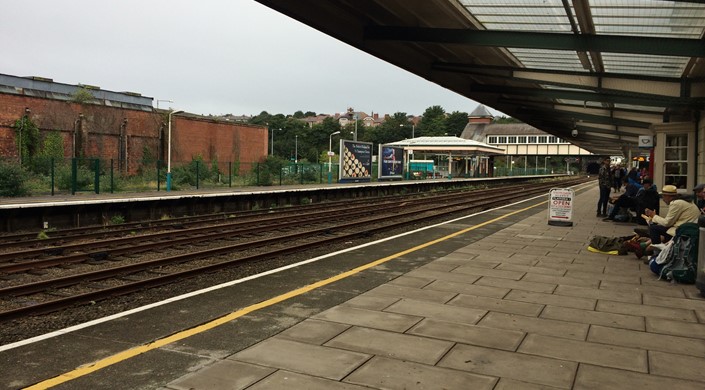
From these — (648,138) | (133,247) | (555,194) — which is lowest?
(133,247)

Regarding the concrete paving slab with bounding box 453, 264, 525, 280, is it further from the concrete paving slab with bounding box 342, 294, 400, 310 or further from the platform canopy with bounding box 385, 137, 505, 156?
the platform canopy with bounding box 385, 137, 505, 156

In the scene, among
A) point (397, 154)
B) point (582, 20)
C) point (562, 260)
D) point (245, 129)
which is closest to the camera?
point (562, 260)

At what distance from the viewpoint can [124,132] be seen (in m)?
44.2

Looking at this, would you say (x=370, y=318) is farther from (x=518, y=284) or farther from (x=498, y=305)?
(x=518, y=284)

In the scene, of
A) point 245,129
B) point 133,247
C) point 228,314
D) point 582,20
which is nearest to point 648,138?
point 582,20

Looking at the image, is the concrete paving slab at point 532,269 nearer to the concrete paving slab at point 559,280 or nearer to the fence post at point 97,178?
the concrete paving slab at point 559,280

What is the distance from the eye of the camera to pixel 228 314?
19.5ft

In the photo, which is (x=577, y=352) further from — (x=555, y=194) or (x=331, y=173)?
(x=331, y=173)

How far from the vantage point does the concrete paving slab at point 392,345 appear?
464 centimetres

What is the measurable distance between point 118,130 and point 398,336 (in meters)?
42.9

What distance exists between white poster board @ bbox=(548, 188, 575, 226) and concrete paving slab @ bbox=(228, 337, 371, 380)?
11725 millimetres

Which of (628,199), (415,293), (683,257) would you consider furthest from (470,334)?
(628,199)

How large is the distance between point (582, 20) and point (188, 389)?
986 cm

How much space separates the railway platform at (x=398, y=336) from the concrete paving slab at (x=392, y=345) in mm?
18
